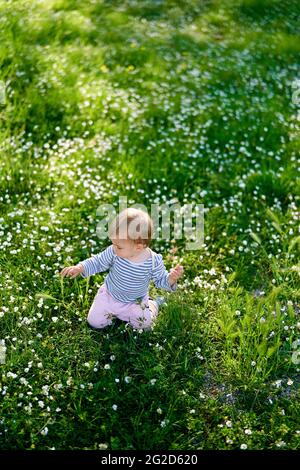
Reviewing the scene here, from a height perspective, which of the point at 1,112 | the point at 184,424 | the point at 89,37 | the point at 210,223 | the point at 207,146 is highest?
the point at 89,37

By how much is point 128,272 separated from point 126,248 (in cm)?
25

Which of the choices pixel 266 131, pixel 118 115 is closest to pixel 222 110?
pixel 266 131

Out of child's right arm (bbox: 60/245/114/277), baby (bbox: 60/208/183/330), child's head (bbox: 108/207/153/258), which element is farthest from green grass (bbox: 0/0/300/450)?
child's head (bbox: 108/207/153/258)

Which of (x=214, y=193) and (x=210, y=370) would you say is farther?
(x=214, y=193)

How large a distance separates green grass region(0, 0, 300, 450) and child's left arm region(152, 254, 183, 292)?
0.28 m

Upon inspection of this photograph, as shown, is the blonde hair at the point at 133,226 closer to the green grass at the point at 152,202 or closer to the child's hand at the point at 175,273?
the child's hand at the point at 175,273

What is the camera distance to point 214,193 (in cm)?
742

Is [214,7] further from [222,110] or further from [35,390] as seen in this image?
[35,390]

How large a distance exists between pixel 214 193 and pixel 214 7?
5.61 meters

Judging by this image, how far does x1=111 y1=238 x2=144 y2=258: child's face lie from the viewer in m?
5.15

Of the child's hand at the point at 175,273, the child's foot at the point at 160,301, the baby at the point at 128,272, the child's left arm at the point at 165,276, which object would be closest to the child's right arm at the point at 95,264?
the baby at the point at 128,272

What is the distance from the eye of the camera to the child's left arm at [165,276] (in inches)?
212

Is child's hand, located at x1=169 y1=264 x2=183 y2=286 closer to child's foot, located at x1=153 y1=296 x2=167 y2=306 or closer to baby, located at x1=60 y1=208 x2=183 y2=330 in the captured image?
baby, located at x1=60 y1=208 x2=183 y2=330

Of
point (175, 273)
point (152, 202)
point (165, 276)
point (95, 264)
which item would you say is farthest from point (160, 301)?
point (152, 202)
